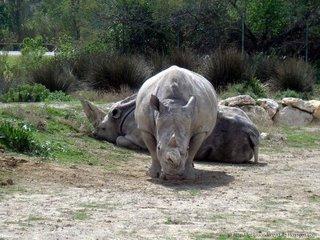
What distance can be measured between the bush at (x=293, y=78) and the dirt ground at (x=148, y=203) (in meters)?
11.3

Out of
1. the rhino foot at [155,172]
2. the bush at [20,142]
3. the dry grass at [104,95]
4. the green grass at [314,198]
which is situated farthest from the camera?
the dry grass at [104,95]

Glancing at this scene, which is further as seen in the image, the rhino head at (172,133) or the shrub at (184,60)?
the shrub at (184,60)

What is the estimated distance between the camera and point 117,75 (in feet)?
79.9

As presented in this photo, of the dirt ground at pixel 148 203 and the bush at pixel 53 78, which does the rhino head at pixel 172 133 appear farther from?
the bush at pixel 53 78

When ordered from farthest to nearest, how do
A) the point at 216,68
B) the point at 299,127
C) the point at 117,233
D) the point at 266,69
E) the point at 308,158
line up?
the point at 266,69, the point at 216,68, the point at 299,127, the point at 308,158, the point at 117,233

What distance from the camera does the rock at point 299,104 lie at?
72.2 ft

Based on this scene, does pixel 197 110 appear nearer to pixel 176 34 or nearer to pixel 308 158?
pixel 308 158

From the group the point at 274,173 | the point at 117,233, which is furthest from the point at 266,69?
the point at 117,233

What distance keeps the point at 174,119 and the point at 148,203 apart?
6.79ft

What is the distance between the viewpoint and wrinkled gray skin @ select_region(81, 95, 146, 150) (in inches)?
650

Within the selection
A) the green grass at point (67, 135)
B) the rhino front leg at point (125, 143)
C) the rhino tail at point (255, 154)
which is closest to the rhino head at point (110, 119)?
the green grass at point (67, 135)

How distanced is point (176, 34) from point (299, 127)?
10.8 meters

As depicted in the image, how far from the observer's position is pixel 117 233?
335 inches

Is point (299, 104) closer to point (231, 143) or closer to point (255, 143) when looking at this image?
point (255, 143)
